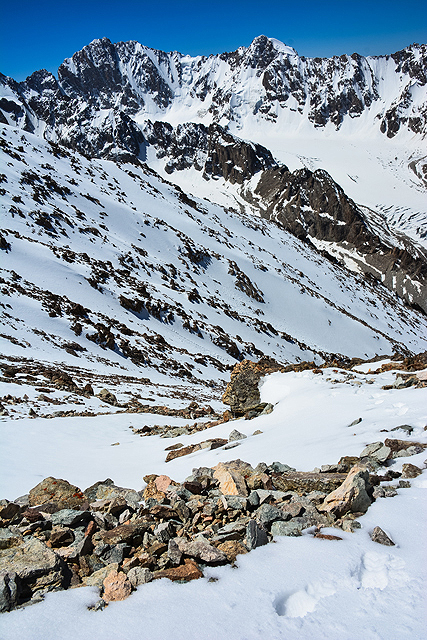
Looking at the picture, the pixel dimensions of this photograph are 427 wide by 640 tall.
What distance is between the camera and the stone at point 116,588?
102 inches

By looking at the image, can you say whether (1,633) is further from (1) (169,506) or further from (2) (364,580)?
(2) (364,580)

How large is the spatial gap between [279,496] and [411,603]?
178 cm

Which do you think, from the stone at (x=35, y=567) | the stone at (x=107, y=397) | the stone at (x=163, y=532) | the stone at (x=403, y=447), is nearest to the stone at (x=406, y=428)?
the stone at (x=403, y=447)

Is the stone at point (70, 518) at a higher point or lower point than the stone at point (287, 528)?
higher

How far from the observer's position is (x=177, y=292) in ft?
151

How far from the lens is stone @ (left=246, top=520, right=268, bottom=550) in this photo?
3.14 m

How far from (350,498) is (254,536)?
112cm

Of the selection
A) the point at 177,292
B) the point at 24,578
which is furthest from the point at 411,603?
the point at 177,292

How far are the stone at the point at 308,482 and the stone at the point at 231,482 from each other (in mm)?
451

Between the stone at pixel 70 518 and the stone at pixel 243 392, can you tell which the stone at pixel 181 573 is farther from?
the stone at pixel 243 392

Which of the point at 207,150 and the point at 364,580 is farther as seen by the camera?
the point at 207,150

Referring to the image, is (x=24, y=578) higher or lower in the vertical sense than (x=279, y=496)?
higher

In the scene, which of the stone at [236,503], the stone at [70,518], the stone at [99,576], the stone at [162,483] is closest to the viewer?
the stone at [99,576]

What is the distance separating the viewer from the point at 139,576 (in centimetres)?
275
